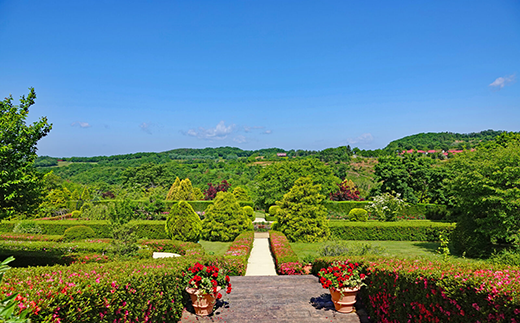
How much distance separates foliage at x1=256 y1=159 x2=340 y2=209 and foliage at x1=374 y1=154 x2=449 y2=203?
232 inches

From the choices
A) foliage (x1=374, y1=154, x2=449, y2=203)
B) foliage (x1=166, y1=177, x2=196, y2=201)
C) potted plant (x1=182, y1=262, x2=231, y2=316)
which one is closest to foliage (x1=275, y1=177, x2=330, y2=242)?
potted plant (x1=182, y1=262, x2=231, y2=316)

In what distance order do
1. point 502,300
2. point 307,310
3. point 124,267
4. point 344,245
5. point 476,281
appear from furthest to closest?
point 344,245 < point 307,310 < point 124,267 < point 476,281 < point 502,300

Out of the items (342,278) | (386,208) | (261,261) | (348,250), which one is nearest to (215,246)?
(261,261)

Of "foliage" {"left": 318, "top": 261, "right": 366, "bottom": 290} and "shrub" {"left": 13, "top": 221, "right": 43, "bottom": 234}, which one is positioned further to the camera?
"shrub" {"left": 13, "top": 221, "right": 43, "bottom": 234}

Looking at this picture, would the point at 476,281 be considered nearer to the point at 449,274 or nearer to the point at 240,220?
the point at 449,274

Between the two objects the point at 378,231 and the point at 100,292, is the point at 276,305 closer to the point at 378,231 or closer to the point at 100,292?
the point at 100,292

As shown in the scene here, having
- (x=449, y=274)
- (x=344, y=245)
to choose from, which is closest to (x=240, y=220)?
(x=344, y=245)

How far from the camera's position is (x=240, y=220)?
1864cm

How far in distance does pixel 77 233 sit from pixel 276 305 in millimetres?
16760

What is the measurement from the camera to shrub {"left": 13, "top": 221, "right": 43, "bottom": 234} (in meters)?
20.1

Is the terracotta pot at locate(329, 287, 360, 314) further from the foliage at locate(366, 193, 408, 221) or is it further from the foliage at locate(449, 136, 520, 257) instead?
the foliage at locate(366, 193, 408, 221)

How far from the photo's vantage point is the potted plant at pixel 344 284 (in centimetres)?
604

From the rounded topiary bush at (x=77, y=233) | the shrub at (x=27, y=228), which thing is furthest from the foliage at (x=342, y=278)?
the shrub at (x=27, y=228)

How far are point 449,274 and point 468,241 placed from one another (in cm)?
1188
